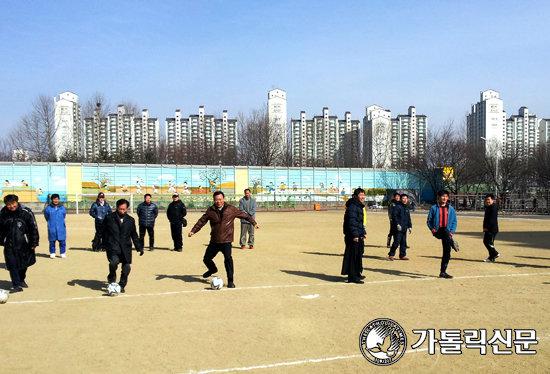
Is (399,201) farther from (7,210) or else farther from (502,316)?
(7,210)

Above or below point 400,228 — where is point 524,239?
below

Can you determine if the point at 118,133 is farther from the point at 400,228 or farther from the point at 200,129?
the point at 400,228

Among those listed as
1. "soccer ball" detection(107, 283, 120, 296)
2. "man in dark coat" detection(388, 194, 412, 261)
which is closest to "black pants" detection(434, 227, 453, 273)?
"man in dark coat" detection(388, 194, 412, 261)

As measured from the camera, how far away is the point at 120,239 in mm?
9125

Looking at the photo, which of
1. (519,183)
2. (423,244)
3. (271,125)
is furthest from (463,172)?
(423,244)

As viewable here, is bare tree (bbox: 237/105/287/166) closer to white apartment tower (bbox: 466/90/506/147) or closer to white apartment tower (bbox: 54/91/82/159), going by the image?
white apartment tower (bbox: 54/91/82/159)

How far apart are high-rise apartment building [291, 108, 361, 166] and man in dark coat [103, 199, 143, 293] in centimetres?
7224

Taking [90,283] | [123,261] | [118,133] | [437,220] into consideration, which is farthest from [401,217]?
[118,133]

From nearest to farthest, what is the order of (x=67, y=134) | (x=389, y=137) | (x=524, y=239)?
(x=524, y=239)
(x=67, y=134)
(x=389, y=137)

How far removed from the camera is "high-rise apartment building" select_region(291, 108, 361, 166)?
85162mm

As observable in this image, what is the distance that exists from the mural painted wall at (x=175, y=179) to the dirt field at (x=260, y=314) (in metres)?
39.0

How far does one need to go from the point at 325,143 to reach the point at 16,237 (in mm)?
93141

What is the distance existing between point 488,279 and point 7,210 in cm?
995

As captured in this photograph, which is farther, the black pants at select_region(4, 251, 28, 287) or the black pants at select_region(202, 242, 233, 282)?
the black pants at select_region(202, 242, 233, 282)
